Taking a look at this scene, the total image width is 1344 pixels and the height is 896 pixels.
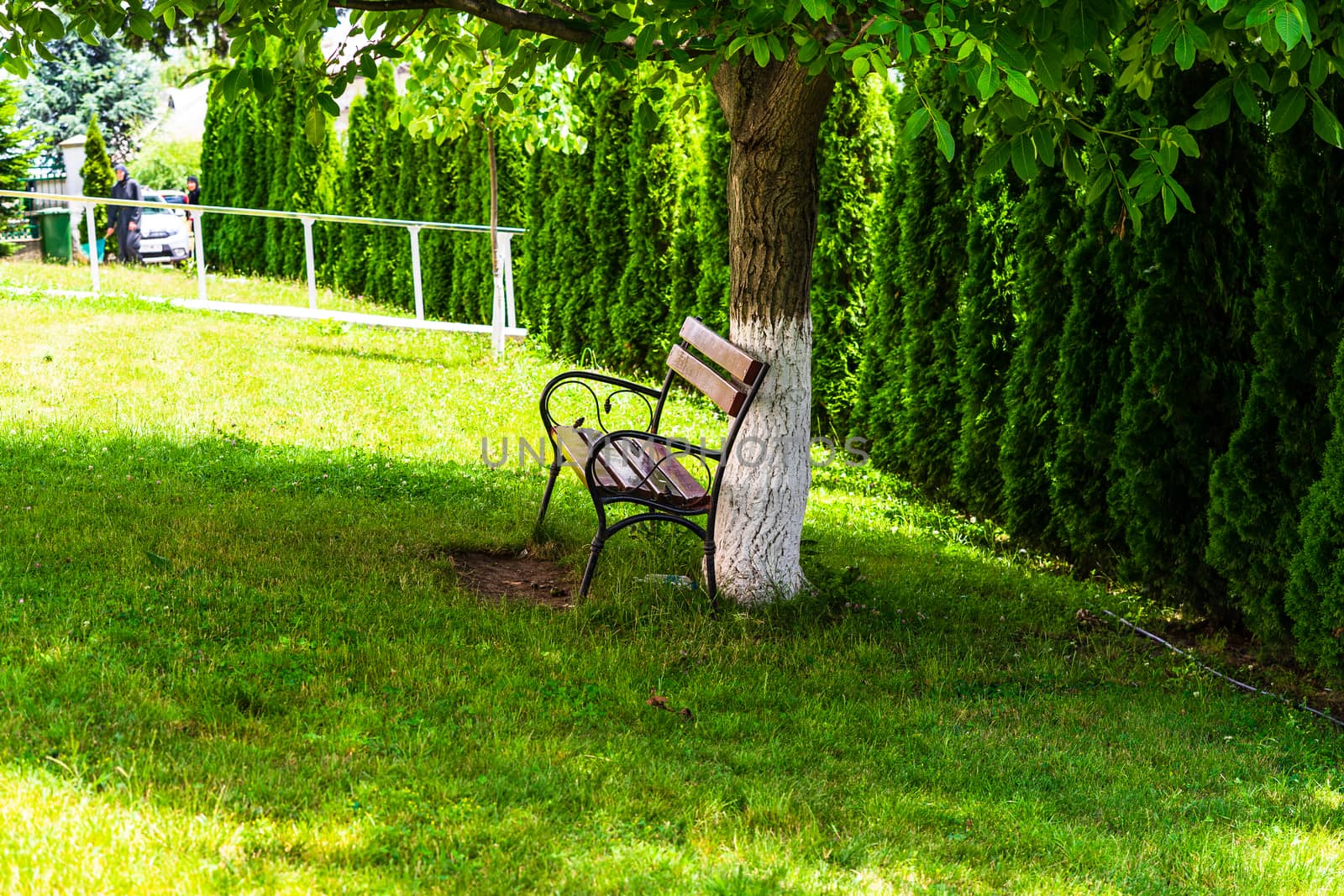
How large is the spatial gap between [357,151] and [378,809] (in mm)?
14565

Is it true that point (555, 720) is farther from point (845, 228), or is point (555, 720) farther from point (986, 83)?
point (845, 228)

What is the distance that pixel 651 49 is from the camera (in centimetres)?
491

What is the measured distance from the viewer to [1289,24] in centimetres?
279

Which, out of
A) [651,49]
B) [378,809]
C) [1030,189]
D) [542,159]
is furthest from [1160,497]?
[542,159]

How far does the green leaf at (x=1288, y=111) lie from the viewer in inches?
134

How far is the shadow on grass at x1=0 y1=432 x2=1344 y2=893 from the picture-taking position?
3.03 m

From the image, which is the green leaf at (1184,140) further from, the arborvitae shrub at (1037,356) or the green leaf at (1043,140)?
the arborvitae shrub at (1037,356)

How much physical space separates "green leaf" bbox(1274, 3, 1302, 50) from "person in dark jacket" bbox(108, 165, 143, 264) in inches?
719

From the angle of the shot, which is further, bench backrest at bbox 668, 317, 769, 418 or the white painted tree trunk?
the white painted tree trunk

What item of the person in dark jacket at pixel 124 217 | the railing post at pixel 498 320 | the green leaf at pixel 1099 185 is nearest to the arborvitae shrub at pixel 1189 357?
the green leaf at pixel 1099 185

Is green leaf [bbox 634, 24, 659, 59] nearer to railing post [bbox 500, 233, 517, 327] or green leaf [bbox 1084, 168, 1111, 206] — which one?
green leaf [bbox 1084, 168, 1111, 206]

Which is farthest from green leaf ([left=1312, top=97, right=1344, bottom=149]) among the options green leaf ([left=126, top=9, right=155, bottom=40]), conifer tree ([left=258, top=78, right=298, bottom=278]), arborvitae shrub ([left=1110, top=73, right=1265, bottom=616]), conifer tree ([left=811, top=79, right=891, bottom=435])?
conifer tree ([left=258, top=78, right=298, bottom=278])

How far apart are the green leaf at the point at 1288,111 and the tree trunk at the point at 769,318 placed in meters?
1.94

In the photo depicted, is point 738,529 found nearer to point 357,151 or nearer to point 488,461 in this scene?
point 488,461
